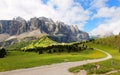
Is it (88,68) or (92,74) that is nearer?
(92,74)

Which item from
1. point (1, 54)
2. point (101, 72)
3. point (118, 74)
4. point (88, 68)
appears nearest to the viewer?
point (118, 74)

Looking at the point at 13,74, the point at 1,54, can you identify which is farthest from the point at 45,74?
the point at 1,54

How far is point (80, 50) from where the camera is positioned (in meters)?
170

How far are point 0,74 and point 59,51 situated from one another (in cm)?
11706

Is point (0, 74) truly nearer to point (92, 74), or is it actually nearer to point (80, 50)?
point (92, 74)

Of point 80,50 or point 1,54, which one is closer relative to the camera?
point 1,54

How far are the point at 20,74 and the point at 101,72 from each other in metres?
19.6

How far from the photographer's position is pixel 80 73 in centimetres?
5112

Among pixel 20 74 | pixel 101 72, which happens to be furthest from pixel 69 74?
pixel 20 74

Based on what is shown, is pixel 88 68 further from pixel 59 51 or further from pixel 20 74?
pixel 59 51

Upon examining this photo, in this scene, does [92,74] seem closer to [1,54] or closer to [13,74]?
[13,74]

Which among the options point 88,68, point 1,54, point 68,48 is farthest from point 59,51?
point 88,68

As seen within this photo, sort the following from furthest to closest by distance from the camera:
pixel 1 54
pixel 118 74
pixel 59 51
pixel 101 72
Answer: pixel 59 51 < pixel 1 54 < pixel 101 72 < pixel 118 74

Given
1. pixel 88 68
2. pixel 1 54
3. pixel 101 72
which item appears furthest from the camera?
pixel 1 54
